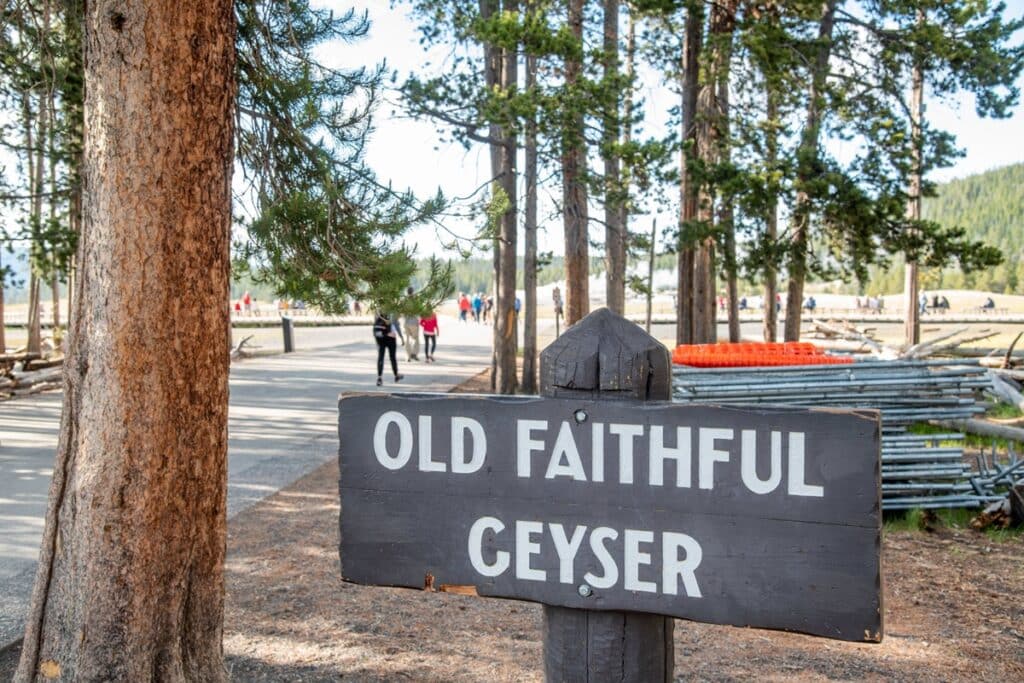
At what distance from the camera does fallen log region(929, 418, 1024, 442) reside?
11055 millimetres

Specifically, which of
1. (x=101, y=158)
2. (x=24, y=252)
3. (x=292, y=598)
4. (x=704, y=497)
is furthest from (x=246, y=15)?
(x=24, y=252)

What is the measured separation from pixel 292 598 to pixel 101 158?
3.22 metres

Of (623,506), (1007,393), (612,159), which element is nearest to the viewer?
(623,506)

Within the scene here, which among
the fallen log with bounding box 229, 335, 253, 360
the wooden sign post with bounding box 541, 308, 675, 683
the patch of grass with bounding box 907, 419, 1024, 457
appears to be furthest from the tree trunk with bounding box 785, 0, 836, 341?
the fallen log with bounding box 229, 335, 253, 360

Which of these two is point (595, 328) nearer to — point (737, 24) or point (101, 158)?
point (101, 158)

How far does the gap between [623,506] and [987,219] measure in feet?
617

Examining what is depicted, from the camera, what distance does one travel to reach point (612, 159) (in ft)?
47.9

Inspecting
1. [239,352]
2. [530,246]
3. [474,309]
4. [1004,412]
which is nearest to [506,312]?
[530,246]

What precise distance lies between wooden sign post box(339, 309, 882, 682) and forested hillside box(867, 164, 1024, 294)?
117153 mm

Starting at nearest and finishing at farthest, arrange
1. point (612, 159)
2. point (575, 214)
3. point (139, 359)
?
point (139, 359)
point (612, 159)
point (575, 214)

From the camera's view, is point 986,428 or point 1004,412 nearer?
point 986,428

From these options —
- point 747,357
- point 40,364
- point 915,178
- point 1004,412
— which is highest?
point 915,178

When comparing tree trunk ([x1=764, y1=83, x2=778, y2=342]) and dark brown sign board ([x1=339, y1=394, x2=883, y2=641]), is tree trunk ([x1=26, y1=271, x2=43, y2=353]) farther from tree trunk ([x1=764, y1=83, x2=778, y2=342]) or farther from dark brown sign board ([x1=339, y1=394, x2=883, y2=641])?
dark brown sign board ([x1=339, y1=394, x2=883, y2=641])

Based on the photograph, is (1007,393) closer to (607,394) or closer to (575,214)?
(575,214)
